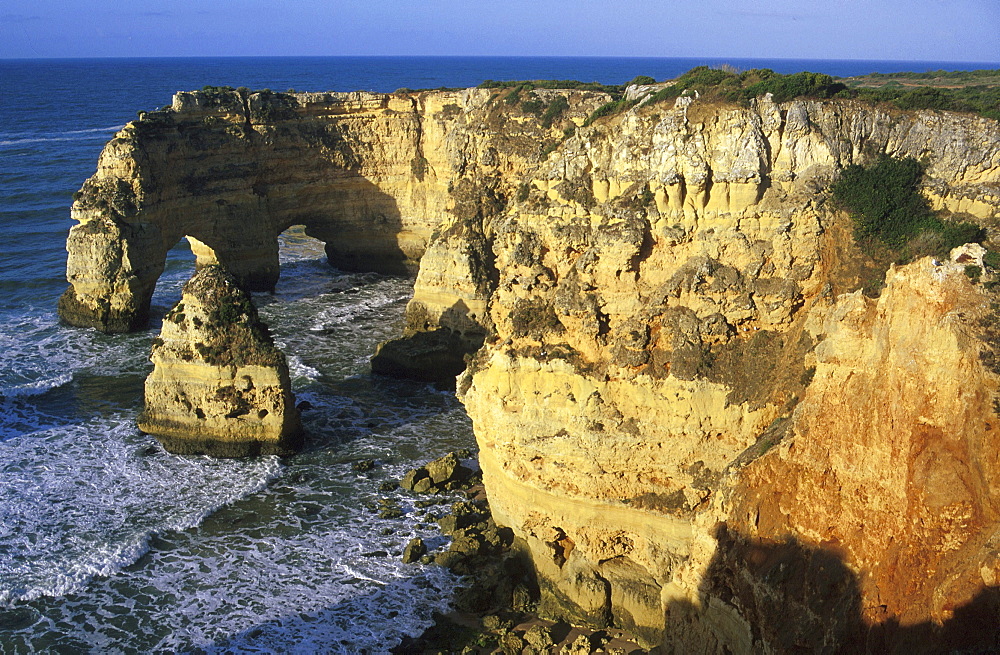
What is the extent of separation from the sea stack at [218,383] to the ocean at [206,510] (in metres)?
0.70

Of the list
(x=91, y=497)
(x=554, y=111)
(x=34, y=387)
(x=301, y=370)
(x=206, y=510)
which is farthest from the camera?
(x=554, y=111)

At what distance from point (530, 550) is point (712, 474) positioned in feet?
15.0

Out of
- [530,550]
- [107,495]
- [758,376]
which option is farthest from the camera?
[107,495]

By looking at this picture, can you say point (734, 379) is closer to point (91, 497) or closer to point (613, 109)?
point (613, 109)

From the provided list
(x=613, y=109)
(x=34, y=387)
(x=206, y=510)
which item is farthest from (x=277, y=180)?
(x=613, y=109)

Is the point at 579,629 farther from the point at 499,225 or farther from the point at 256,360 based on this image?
the point at 256,360

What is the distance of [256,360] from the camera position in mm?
23922

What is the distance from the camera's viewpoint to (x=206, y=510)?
21.3m

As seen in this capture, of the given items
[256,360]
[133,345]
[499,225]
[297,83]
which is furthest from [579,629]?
[297,83]

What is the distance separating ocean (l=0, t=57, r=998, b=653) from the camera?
678 inches

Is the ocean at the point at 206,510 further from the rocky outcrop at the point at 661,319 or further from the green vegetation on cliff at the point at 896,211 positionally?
the green vegetation on cliff at the point at 896,211

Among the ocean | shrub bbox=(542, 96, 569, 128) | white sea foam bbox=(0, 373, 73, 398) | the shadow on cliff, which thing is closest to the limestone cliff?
the shadow on cliff

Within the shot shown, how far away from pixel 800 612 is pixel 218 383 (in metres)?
18.8

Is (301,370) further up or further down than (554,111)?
further down
